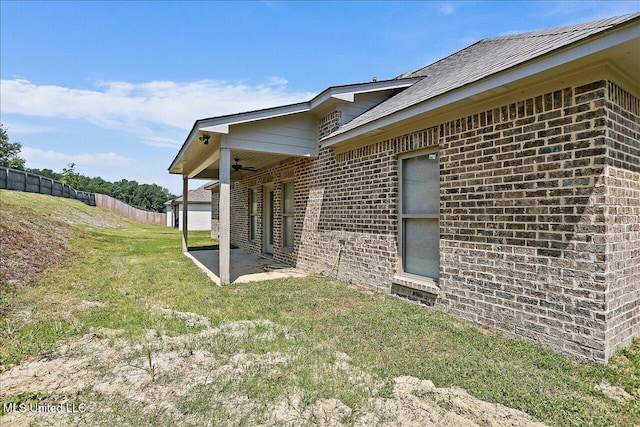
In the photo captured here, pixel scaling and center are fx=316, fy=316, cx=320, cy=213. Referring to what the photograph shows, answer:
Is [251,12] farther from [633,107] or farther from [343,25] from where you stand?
[633,107]

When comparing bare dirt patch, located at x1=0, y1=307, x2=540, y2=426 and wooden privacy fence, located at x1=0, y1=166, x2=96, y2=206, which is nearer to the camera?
bare dirt patch, located at x1=0, y1=307, x2=540, y2=426

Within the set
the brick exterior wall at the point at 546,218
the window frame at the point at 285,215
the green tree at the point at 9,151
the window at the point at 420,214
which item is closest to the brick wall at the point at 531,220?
the brick exterior wall at the point at 546,218

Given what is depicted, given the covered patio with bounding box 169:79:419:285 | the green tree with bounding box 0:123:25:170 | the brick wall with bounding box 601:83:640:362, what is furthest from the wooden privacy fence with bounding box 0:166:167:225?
the green tree with bounding box 0:123:25:170

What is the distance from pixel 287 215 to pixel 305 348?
6.17 metres

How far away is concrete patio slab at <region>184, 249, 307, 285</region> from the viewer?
736 centimetres

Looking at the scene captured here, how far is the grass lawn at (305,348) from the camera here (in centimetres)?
242

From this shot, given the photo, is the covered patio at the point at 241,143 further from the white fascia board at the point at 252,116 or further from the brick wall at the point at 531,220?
the brick wall at the point at 531,220

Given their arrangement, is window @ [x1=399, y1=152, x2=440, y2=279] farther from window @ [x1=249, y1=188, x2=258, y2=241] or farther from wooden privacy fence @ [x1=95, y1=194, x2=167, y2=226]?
wooden privacy fence @ [x1=95, y1=194, x2=167, y2=226]

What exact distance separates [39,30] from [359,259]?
9.53 metres

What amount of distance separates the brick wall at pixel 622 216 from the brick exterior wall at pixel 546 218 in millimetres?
11

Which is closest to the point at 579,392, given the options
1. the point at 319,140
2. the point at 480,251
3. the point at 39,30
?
the point at 480,251

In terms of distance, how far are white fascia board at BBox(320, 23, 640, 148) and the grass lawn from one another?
2.88 m

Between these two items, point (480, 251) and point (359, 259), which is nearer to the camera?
point (480, 251)

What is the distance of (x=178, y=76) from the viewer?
10.7m
